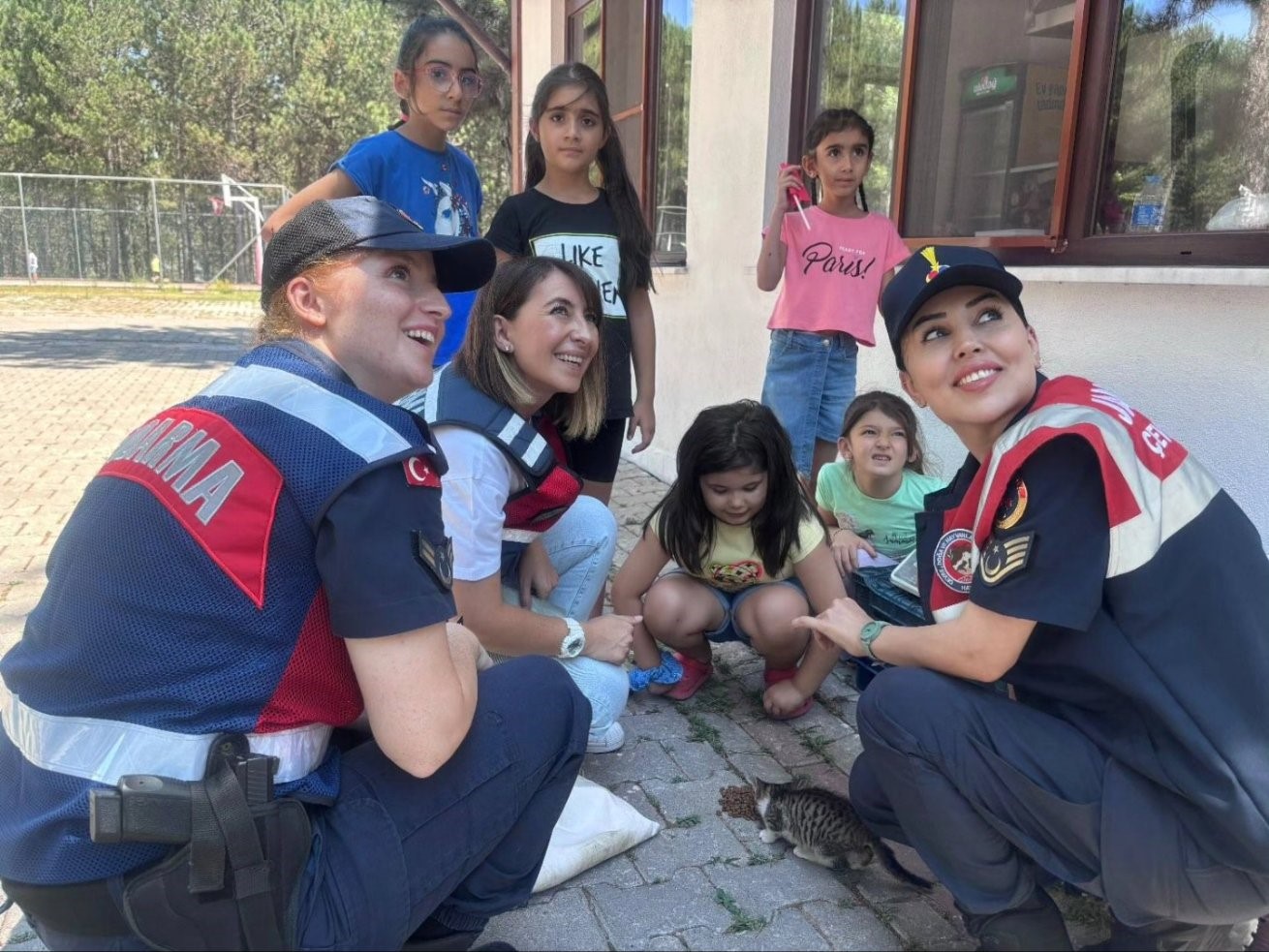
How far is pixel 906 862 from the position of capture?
235 centimetres

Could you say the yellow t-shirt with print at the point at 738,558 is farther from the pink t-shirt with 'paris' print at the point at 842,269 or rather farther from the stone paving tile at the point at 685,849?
the pink t-shirt with 'paris' print at the point at 842,269

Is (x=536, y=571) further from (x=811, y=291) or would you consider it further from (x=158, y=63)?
(x=158, y=63)

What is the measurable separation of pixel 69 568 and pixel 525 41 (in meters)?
9.21

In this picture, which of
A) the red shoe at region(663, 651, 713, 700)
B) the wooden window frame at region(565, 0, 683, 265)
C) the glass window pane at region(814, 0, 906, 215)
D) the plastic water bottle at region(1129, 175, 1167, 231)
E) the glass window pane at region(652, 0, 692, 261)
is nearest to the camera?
the plastic water bottle at region(1129, 175, 1167, 231)

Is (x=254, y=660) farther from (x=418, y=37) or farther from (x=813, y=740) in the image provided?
(x=418, y=37)

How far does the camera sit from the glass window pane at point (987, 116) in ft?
11.4

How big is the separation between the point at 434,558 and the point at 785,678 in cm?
191

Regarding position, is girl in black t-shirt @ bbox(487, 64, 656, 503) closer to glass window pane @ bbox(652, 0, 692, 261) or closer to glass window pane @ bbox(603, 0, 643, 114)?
glass window pane @ bbox(652, 0, 692, 261)

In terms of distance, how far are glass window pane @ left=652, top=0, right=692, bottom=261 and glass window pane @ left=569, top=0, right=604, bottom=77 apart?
119cm

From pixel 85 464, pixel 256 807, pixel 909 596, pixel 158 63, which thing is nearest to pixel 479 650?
pixel 256 807

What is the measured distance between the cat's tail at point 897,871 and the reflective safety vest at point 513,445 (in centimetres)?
118

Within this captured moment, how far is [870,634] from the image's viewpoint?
207cm

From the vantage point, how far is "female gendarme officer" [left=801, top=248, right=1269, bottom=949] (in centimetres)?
160

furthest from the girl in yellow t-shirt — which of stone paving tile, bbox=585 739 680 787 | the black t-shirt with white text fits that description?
the black t-shirt with white text
